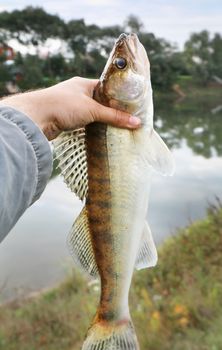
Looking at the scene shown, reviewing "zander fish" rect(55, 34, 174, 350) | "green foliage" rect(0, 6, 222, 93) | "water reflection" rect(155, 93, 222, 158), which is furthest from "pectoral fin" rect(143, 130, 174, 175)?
"green foliage" rect(0, 6, 222, 93)

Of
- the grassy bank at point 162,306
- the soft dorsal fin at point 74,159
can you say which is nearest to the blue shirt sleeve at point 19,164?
the soft dorsal fin at point 74,159

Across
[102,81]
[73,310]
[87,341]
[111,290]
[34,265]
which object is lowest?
[34,265]

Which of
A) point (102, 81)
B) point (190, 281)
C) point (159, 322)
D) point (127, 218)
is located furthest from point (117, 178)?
point (190, 281)

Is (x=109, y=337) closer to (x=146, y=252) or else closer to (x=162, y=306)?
(x=146, y=252)

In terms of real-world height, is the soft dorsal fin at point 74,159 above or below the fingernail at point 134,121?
below

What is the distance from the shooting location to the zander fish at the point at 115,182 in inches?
78.6

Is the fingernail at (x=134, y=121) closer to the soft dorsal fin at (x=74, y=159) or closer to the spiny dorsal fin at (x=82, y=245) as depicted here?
the soft dorsal fin at (x=74, y=159)

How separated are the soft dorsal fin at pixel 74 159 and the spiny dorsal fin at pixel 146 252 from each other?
301mm

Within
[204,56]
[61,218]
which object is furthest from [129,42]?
[204,56]

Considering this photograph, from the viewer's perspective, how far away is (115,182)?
2.01 m

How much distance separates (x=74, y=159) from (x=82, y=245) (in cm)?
33

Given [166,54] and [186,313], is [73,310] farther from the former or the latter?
[166,54]

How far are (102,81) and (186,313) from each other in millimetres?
3700

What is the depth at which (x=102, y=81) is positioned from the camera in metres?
2.04
